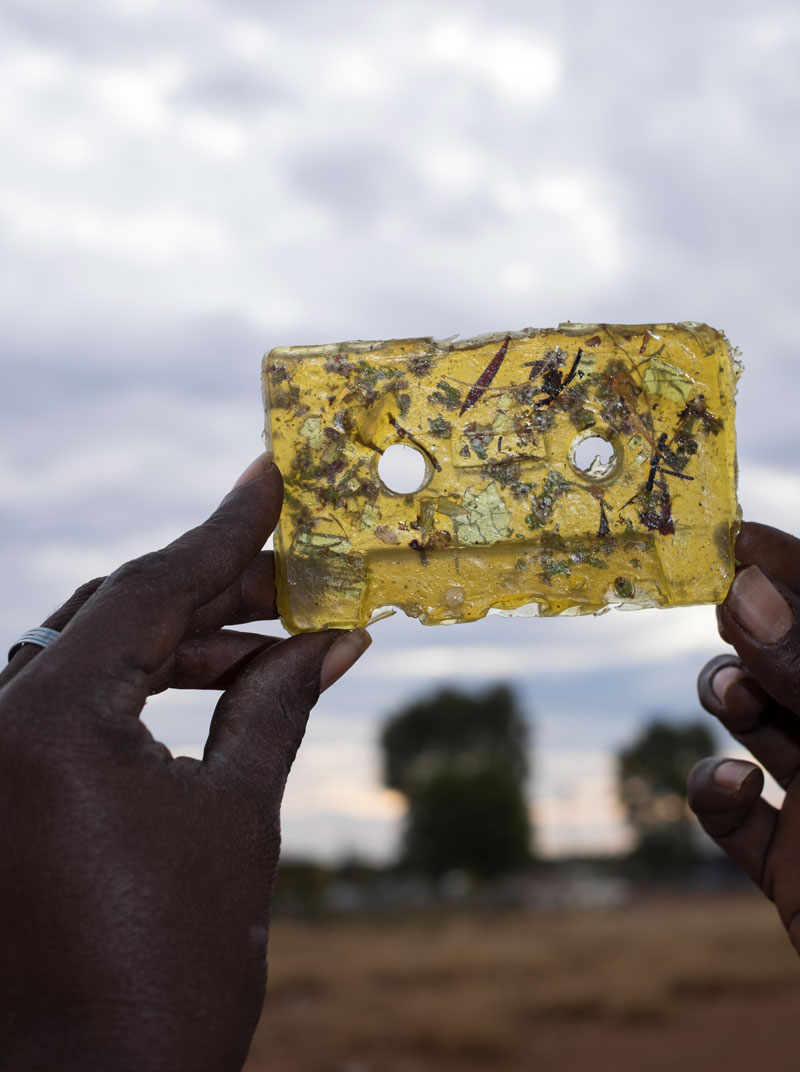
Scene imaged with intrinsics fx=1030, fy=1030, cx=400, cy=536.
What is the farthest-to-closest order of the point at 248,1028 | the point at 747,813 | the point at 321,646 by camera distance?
the point at 747,813, the point at 321,646, the point at 248,1028

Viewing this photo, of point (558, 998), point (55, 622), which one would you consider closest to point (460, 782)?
point (558, 998)

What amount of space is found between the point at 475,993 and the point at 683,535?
1895 cm

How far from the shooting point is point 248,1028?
209 cm

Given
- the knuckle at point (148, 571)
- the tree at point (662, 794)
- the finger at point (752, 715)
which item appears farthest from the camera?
the tree at point (662, 794)

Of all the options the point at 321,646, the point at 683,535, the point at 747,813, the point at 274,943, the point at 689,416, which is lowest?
the point at 274,943

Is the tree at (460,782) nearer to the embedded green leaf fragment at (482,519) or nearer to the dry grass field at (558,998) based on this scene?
the dry grass field at (558,998)

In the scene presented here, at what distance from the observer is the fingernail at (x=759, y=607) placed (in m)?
2.80

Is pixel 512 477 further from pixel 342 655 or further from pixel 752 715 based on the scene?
pixel 752 715

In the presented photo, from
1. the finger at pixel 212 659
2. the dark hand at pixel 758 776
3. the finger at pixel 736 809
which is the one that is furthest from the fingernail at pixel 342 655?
the finger at pixel 736 809

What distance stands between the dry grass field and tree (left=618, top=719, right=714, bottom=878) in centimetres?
2608

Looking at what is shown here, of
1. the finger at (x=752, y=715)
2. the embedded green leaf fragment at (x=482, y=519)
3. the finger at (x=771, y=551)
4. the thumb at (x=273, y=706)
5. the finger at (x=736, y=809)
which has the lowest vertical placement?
the finger at (x=736, y=809)

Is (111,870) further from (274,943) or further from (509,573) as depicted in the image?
(274,943)

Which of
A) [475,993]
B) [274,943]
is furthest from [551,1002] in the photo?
[274,943]

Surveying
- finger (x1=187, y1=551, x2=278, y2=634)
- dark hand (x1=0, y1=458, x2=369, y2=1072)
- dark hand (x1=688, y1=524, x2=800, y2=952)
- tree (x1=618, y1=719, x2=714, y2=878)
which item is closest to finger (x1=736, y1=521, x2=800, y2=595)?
dark hand (x1=688, y1=524, x2=800, y2=952)
